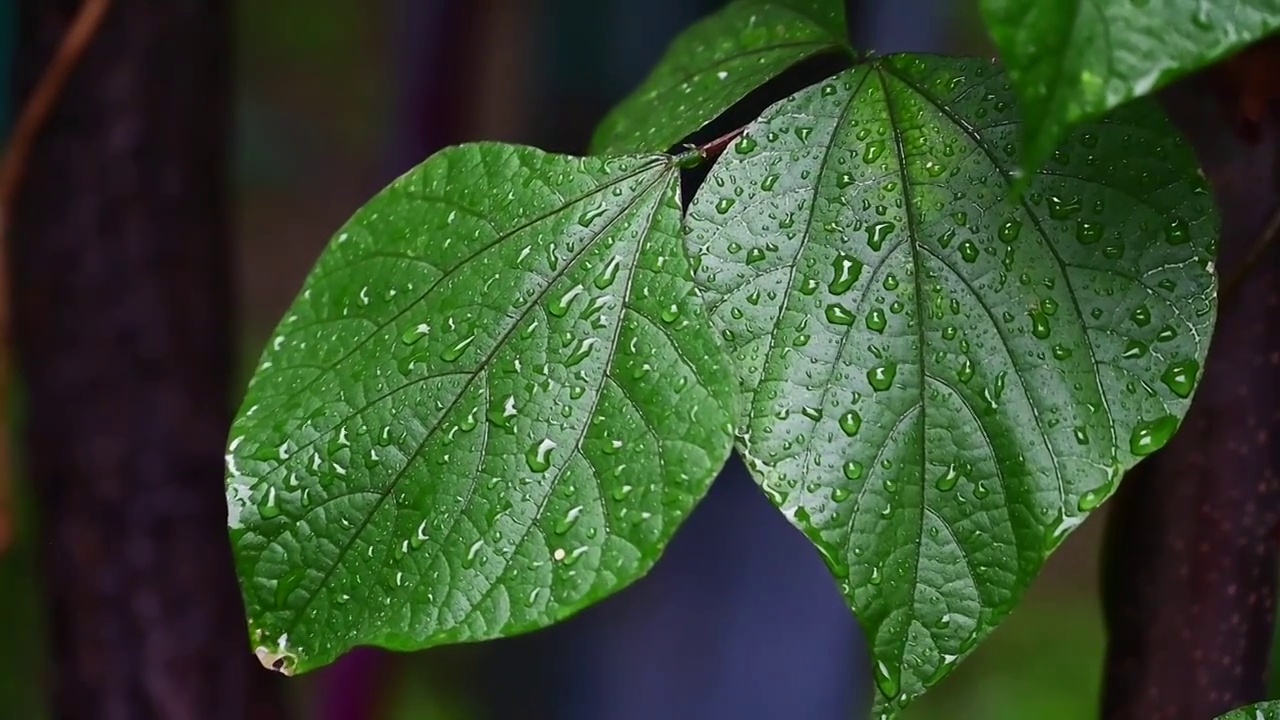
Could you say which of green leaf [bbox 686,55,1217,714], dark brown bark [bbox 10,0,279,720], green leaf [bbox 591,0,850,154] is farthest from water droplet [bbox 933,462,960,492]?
dark brown bark [bbox 10,0,279,720]

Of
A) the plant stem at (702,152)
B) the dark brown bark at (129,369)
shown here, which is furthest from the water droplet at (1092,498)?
the dark brown bark at (129,369)

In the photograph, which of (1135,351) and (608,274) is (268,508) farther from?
(1135,351)

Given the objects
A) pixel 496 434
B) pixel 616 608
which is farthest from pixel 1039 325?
pixel 616 608

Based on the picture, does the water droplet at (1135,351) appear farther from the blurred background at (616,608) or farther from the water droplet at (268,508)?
the blurred background at (616,608)

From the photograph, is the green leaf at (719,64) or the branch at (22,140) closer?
the green leaf at (719,64)

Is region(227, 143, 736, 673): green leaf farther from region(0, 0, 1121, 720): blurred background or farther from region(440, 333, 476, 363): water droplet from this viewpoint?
region(0, 0, 1121, 720): blurred background

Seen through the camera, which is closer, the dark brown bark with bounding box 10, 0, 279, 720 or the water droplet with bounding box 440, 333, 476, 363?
the water droplet with bounding box 440, 333, 476, 363
